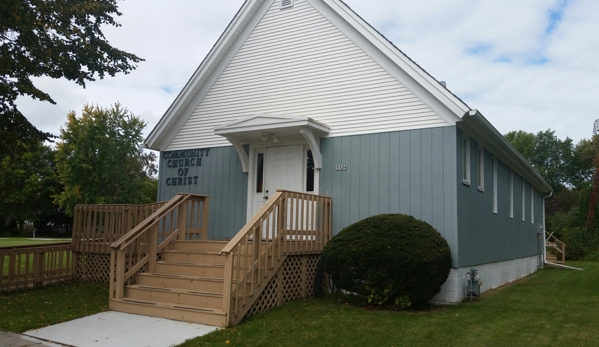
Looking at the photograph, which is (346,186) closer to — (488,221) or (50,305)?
(488,221)

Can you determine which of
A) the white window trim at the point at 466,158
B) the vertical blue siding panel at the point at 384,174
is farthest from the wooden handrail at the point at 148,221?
the white window trim at the point at 466,158

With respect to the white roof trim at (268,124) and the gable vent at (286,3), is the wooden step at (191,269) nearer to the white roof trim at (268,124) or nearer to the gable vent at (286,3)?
the white roof trim at (268,124)

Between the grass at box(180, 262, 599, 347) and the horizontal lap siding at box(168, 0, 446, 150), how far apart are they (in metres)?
3.80

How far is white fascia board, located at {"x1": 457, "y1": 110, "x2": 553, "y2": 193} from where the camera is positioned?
10.1m

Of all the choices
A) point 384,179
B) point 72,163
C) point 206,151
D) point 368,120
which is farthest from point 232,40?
point 72,163

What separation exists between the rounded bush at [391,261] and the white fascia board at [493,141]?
2.49 metres

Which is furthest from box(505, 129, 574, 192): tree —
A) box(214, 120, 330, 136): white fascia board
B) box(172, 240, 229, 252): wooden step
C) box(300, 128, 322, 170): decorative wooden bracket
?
box(172, 240, 229, 252): wooden step

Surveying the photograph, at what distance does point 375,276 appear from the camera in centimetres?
840

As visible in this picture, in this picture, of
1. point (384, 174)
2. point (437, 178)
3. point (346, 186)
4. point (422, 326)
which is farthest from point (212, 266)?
point (437, 178)

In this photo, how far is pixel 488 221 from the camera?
1241 centimetres

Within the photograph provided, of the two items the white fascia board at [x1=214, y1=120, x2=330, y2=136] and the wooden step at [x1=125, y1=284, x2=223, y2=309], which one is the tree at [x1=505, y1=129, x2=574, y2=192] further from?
the wooden step at [x1=125, y1=284, x2=223, y2=309]

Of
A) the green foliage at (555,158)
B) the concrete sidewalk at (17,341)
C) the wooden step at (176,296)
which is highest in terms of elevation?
the green foliage at (555,158)

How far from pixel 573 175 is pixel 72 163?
54934 millimetres

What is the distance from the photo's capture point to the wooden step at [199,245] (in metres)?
9.90
